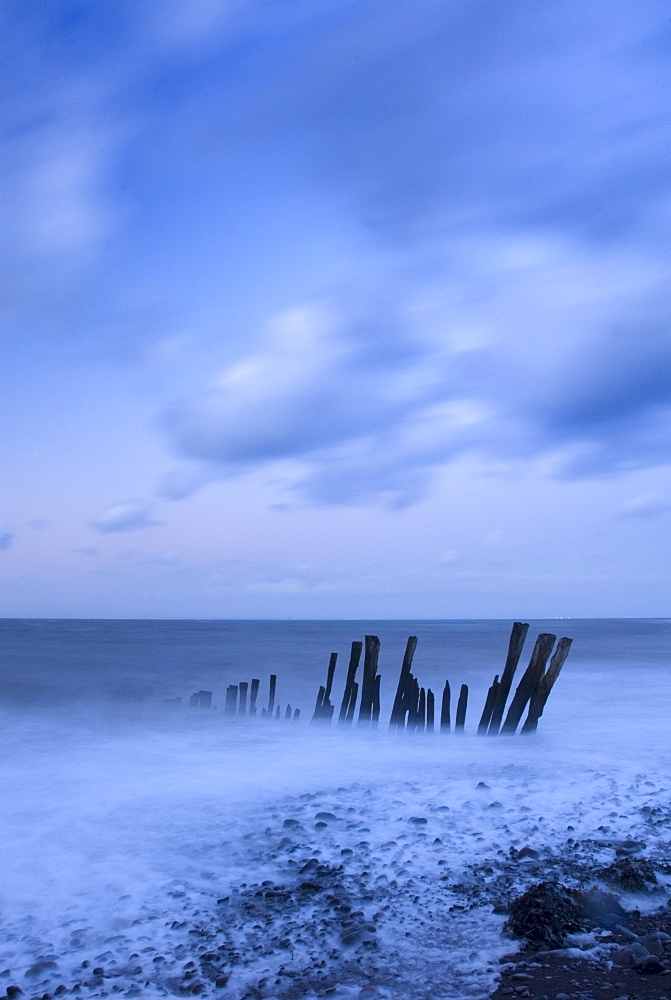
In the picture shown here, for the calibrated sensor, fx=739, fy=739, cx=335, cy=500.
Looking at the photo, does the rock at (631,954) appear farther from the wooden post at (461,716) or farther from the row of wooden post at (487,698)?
the wooden post at (461,716)

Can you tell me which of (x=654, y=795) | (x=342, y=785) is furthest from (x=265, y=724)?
(x=654, y=795)

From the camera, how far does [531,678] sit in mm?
12938

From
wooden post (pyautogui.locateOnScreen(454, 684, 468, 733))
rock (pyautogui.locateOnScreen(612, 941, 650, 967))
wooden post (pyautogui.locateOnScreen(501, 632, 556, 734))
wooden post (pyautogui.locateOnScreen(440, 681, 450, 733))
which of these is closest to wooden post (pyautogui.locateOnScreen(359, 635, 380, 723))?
wooden post (pyautogui.locateOnScreen(440, 681, 450, 733))

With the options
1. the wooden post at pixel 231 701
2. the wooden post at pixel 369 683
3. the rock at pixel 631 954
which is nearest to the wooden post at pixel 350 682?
the wooden post at pixel 369 683

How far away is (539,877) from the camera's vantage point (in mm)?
6215

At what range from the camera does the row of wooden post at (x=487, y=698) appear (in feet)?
42.3

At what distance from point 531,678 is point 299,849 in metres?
7.19

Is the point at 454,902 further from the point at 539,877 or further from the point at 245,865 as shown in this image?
the point at 245,865

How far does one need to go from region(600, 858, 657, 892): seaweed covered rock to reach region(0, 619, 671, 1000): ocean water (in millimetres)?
120

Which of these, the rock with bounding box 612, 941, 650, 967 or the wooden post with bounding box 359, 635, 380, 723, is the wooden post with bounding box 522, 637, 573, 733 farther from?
the rock with bounding box 612, 941, 650, 967

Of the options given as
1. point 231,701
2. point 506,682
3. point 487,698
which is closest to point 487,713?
point 487,698

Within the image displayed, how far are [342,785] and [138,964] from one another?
13.6 feet

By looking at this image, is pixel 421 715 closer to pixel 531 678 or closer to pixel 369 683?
pixel 369 683

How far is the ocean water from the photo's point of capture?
5.03m
